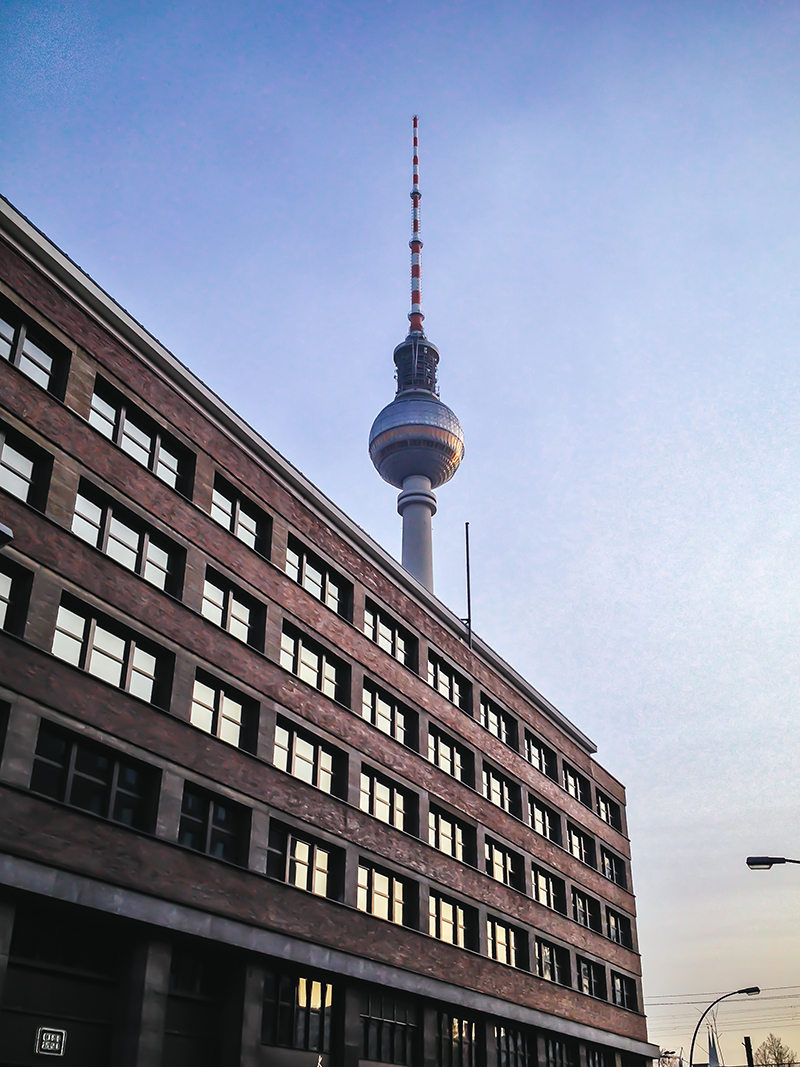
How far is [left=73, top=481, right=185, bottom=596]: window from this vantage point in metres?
28.0

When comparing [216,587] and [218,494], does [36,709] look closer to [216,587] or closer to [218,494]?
[216,587]

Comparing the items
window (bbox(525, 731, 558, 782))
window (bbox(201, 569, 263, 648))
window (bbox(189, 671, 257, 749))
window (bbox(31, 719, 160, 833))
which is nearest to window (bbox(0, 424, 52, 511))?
window (bbox(31, 719, 160, 833))

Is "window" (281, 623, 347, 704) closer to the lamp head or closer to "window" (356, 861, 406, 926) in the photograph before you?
"window" (356, 861, 406, 926)

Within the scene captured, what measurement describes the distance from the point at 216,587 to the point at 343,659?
6.68 metres

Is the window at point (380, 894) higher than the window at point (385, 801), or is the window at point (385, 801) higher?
the window at point (385, 801)

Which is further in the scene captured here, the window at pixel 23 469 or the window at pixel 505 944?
the window at pixel 505 944

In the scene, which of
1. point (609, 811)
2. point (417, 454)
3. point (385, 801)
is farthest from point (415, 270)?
point (385, 801)

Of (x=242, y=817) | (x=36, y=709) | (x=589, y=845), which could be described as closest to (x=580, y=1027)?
(x=589, y=845)

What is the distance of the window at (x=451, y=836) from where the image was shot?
41188 mm

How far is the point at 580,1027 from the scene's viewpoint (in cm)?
4884

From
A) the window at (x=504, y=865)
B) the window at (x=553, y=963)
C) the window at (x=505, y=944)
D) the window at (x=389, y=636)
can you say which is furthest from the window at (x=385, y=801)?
the window at (x=553, y=963)

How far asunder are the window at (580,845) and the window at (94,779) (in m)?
31.4

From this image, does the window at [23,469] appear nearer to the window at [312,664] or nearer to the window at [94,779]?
the window at [94,779]

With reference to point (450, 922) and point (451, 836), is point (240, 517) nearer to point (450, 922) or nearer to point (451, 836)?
point (451, 836)
